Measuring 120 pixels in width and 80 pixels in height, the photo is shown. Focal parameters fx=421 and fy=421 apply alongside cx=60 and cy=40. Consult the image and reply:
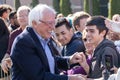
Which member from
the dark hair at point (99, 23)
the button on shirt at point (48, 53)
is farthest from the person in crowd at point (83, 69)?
the button on shirt at point (48, 53)

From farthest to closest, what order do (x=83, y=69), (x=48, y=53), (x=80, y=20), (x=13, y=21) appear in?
1. (x=13, y=21)
2. (x=80, y=20)
3. (x=83, y=69)
4. (x=48, y=53)

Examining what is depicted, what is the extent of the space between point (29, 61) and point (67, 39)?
1560 mm

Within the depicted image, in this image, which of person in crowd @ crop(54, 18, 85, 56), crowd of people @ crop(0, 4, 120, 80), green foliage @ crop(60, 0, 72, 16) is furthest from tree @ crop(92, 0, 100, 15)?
crowd of people @ crop(0, 4, 120, 80)

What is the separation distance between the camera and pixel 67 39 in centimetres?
574

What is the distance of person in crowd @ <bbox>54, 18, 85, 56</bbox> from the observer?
18.4 ft

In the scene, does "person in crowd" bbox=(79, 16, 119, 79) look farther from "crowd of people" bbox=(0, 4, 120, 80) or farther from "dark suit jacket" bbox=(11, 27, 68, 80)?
"dark suit jacket" bbox=(11, 27, 68, 80)

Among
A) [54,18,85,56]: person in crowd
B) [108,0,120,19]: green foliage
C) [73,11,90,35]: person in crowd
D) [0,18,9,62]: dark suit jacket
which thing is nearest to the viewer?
[54,18,85,56]: person in crowd

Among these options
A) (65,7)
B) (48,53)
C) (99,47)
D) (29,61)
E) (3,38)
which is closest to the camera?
(29,61)

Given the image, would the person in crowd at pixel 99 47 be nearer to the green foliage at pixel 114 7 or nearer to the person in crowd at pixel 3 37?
the person in crowd at pixel 3 37

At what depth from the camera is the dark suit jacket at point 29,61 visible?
4246mm

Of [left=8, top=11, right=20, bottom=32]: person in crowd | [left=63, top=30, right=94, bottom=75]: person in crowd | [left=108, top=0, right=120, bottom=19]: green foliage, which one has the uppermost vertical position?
[left=63, top=30, right=94, bottom=75]: person in crowd

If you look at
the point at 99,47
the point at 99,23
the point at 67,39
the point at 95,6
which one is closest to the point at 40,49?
the point at 99,47

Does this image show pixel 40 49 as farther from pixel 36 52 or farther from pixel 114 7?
pixel 114 7

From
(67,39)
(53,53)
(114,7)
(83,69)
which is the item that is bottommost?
(114,7)
